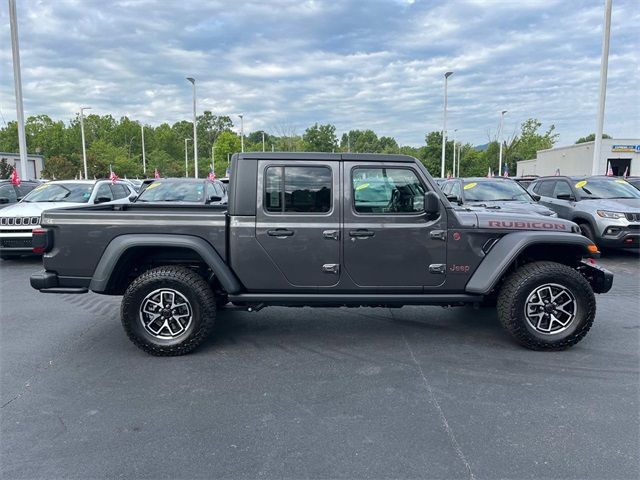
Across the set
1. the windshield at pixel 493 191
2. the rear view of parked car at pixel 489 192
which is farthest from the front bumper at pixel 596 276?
the windshield at pixel 493 191


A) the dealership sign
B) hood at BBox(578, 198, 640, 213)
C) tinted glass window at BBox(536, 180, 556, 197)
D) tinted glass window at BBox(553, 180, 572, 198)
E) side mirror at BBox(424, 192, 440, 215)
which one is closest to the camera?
side mirror at BBox(424, 192, 440, 215)

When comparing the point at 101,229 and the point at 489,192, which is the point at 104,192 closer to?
the point at 101,229

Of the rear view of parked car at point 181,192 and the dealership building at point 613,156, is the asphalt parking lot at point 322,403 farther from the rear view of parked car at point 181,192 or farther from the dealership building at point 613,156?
the dealership building at point 613,156

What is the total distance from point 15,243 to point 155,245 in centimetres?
614

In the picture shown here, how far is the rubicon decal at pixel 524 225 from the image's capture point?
4.32 m

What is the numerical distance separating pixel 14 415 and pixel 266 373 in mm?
1870

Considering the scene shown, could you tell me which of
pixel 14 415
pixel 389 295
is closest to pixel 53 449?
pixel 14 415

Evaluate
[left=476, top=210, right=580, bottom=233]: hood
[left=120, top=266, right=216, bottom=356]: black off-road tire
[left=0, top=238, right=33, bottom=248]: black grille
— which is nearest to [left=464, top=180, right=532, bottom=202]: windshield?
[left=476, top=210, right=580, bottom=233]: hood

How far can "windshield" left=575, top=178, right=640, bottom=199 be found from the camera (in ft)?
32.2

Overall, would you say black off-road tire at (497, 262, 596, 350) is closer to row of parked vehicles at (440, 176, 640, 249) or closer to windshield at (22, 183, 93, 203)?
row of parked vehicles at (440, 176, 640, 249)

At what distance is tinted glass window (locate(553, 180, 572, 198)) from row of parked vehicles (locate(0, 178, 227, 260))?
787cm

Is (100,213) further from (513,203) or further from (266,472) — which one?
(513,203)

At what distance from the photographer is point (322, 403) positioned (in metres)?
3.37

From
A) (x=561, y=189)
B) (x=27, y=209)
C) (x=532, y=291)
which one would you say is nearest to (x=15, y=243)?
(x=27, y=209)
